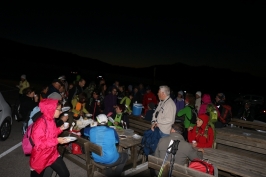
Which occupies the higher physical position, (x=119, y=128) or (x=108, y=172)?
(x=119, y=128)

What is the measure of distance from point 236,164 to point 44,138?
3.93 m

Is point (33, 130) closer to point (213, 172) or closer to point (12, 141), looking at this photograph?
point (213, 172)

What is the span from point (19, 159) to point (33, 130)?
3332 mm

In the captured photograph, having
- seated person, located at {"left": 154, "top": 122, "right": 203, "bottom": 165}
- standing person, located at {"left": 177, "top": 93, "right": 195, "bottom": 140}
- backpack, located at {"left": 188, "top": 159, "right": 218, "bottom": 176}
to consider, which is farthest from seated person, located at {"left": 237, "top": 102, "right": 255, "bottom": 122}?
seated person, located at {"left": 154, "top": 122, "right": 203, "bottom": 165}

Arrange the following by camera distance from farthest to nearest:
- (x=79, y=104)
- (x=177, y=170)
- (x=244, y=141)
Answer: (x=79, y=104)
(x=244, y=141)
(x=177, y=170)

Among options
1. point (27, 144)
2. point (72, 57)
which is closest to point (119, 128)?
point (27, 144)

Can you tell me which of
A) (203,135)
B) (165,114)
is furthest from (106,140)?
(203,135)

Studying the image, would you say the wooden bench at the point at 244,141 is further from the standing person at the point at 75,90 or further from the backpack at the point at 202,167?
the standing person at the point at 75,90

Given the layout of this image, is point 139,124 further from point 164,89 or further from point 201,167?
point 201,167

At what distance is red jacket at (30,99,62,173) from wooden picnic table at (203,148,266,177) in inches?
136

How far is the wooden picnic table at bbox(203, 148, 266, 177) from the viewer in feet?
14.9

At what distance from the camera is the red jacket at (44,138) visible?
11.2 feet

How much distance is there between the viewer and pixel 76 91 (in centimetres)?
953

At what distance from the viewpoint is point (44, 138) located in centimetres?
344
